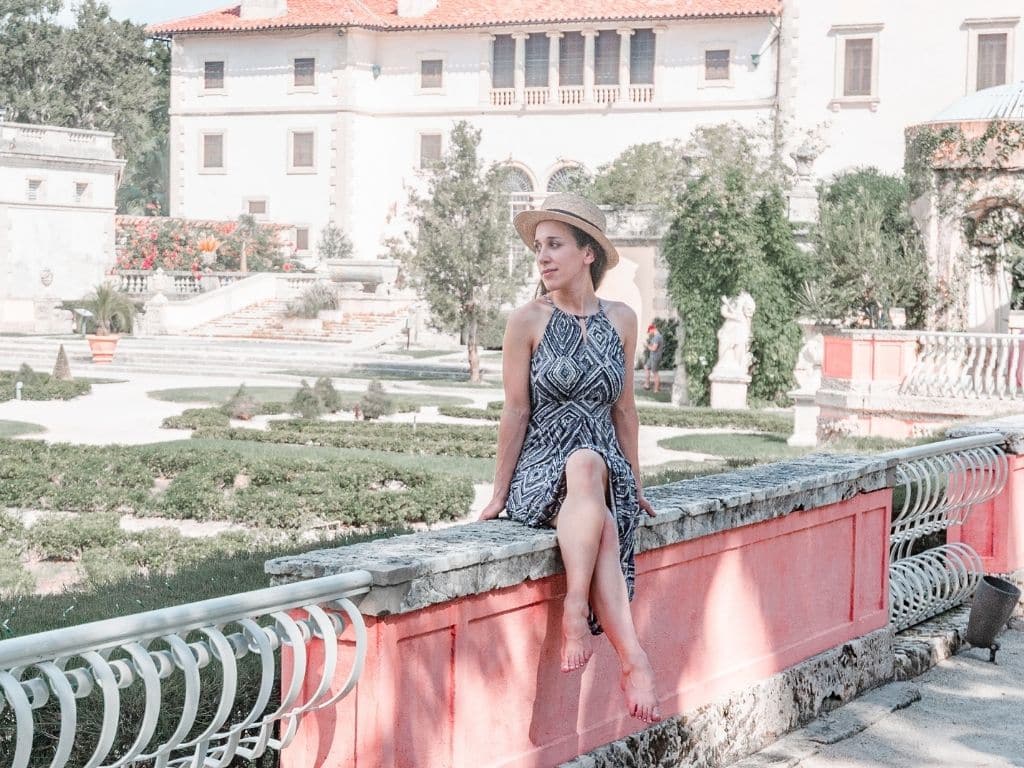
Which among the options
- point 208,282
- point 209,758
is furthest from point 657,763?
point 208,282

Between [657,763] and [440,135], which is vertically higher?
[440,135]

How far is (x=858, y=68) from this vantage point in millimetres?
43250

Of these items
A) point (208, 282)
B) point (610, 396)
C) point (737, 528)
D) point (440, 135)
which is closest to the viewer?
point (610, 396)

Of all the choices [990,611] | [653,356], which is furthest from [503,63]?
[990,611]

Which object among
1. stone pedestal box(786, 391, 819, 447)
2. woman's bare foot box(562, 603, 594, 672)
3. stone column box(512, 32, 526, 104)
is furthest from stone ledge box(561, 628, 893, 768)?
stone column box(512, 32, 526, 104)

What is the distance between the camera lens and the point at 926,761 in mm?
5207

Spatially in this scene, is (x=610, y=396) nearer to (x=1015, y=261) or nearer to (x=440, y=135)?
(x=1015, y=261)

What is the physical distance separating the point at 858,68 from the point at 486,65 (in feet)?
41.1

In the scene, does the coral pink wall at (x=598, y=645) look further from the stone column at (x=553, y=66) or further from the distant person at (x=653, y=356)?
the stone column at (x=553, y=66)

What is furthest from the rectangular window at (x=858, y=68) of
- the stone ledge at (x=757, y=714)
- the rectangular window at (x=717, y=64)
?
the stone ledge at (x=757, y=714)

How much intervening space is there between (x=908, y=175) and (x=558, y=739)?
56.7 ft

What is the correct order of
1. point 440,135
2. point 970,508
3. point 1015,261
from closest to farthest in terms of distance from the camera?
point 970,508, point 1015,261, point 440,135

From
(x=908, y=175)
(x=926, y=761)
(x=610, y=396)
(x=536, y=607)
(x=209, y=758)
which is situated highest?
(x=908, y=175)

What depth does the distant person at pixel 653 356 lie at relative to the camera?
88.9 ft
